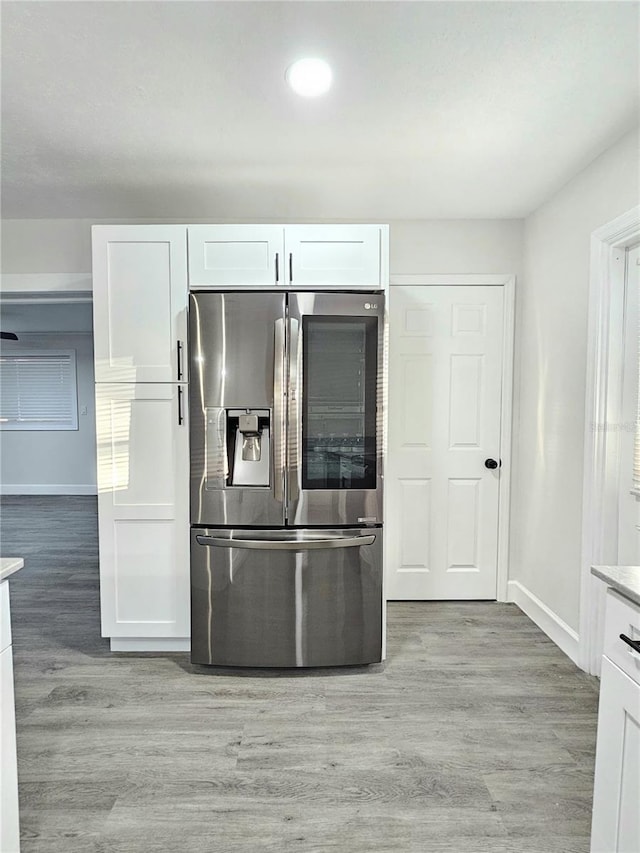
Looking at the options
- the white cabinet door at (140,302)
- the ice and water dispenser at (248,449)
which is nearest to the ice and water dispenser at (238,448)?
the ice and water dispenser at (248,449)

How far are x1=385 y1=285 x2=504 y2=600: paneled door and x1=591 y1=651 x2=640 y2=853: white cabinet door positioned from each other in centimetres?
214

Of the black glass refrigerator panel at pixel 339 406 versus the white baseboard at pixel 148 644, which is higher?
the black glass refrigerator panel at pixel 339 406

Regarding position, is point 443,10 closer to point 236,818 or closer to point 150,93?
point 150,93

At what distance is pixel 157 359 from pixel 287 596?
4.58 feet

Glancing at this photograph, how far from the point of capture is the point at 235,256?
2562 mm

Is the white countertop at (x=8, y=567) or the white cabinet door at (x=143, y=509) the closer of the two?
the white countertop at (x=8, y=567)

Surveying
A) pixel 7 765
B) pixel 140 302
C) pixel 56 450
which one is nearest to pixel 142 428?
pixel 140 302

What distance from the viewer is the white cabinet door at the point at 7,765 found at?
1325 millimetres

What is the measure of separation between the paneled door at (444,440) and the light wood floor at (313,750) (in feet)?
1.59

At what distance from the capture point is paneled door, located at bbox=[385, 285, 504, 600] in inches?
132

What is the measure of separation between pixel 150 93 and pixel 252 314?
95cm

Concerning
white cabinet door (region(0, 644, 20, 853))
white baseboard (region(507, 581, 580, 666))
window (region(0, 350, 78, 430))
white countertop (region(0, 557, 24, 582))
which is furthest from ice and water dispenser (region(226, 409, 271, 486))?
window (region(0, 350, 78, 430))

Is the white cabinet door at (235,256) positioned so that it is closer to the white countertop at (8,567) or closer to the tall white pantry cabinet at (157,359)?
the tall white pantry cabinet at (157,359)

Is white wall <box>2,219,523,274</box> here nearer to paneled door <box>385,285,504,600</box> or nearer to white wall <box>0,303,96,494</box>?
paneled door <box>385,285,504,600</box>
